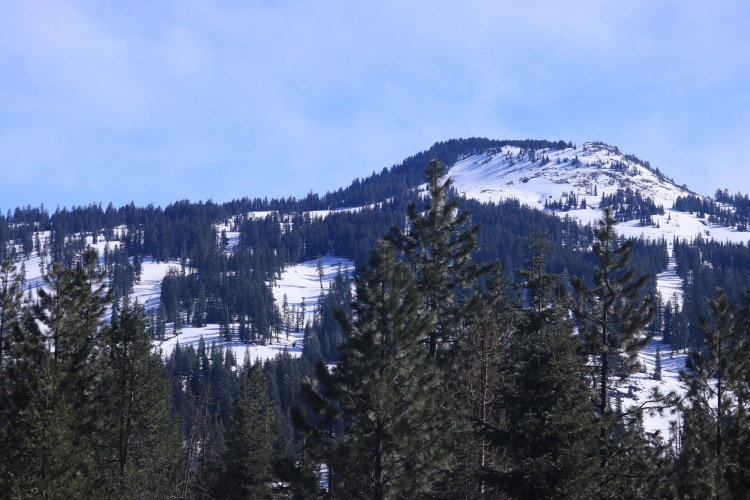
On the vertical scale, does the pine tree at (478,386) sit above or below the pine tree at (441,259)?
below

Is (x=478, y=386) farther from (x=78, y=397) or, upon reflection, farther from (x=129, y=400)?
(x=78, y=397)

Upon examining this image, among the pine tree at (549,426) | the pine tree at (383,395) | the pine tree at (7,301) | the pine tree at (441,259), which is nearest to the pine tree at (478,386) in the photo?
the pine tree at (441,259)

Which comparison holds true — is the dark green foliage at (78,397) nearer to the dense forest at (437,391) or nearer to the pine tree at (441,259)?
the dense forest at (437,391)

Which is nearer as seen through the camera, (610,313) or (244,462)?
(610,313)

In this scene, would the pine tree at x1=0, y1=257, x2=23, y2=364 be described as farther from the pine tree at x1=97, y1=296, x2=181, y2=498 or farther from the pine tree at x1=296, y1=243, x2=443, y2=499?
the pine tree at x1=296, y1=243, x2=443, y2=499

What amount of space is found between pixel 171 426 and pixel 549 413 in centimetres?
3504

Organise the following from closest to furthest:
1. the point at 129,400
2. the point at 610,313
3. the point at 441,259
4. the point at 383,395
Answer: the point at 383,395 → the point at 610,313 → the point at 441,259 → the point at 129,400

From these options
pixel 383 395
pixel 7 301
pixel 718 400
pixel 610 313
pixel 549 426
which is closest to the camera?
pixel 549 426

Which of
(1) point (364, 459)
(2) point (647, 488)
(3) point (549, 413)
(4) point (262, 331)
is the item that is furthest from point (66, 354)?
(4) point (262, 331)

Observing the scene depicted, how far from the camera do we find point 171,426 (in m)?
45.5

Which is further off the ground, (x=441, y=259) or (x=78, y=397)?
(x=441, y=259)

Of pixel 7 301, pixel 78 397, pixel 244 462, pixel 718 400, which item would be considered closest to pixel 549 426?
pixel 718 400

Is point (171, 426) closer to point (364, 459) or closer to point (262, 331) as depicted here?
point (364, 459)

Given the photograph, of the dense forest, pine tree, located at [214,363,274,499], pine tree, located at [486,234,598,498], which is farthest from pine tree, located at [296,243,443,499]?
pine tree, located at [214,363,274,499]
